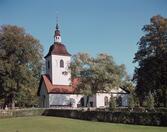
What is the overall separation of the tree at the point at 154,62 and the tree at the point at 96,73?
6590 millimetres

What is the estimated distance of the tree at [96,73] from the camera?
54969mm

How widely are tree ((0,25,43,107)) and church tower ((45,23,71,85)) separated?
9524mm

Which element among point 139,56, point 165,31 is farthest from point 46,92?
point 165,31

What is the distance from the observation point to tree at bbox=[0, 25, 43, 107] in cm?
5106

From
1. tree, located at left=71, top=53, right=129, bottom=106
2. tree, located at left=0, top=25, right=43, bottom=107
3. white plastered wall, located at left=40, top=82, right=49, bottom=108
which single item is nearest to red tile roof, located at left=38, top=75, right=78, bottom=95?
white plastered wall, located at left=40, top=82, right=49, bottom=108

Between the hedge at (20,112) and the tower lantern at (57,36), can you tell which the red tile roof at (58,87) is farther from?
the hedge at (20,112)

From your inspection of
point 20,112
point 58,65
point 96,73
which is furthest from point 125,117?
point 58,65

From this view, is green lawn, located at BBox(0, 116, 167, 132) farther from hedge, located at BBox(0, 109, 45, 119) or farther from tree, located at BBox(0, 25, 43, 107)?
tree, located at BBox(0, 25, 43, 107)

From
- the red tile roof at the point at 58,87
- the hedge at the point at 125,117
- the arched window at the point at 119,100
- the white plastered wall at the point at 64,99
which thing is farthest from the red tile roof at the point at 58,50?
the hedge at the point at 125,117

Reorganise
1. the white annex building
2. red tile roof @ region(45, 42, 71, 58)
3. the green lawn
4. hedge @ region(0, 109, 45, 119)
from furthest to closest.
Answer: red tile roof @ region(45, 42, 71, 58), the white annex building, hedge @ region(0, 109, 45, 119), the green lawn

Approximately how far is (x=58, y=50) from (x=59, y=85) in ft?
21.4

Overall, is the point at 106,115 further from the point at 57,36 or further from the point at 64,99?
the point at 57,36

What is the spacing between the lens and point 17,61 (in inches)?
2082

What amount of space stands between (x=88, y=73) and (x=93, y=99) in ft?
37.5
